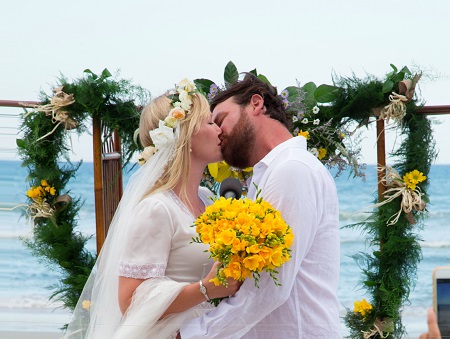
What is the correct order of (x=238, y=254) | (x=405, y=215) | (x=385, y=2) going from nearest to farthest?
(x=238, y=254), (x=405, y=215), (x=385, y=2)

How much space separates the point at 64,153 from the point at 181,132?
145cm

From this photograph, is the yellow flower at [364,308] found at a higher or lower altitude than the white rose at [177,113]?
lower

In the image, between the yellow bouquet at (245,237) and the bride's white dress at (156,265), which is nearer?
the yellow bouquet at (245,237)

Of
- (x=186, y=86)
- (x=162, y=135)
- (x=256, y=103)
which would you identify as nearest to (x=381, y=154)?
(x=256, y=103)

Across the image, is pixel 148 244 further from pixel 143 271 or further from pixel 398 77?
pixel 398 77

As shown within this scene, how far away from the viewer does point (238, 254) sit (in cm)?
212

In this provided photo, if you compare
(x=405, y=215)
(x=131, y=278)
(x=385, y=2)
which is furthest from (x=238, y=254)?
(x=385, y=2)

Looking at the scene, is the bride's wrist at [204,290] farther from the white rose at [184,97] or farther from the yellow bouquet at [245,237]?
the white rose at [184,97]

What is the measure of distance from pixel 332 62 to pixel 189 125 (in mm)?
20046

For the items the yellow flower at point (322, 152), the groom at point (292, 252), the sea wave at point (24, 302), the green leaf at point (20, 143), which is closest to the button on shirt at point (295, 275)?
the groom at point (292, 252)

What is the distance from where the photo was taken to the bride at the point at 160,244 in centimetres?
243

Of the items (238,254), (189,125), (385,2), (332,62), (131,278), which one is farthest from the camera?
(385,2)

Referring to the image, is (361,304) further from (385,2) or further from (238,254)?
(385,2)

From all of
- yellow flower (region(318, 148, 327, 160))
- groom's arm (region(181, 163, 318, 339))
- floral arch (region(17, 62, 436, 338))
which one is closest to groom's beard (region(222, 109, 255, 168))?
groom's arm (region(181, 163, 318, 339))
